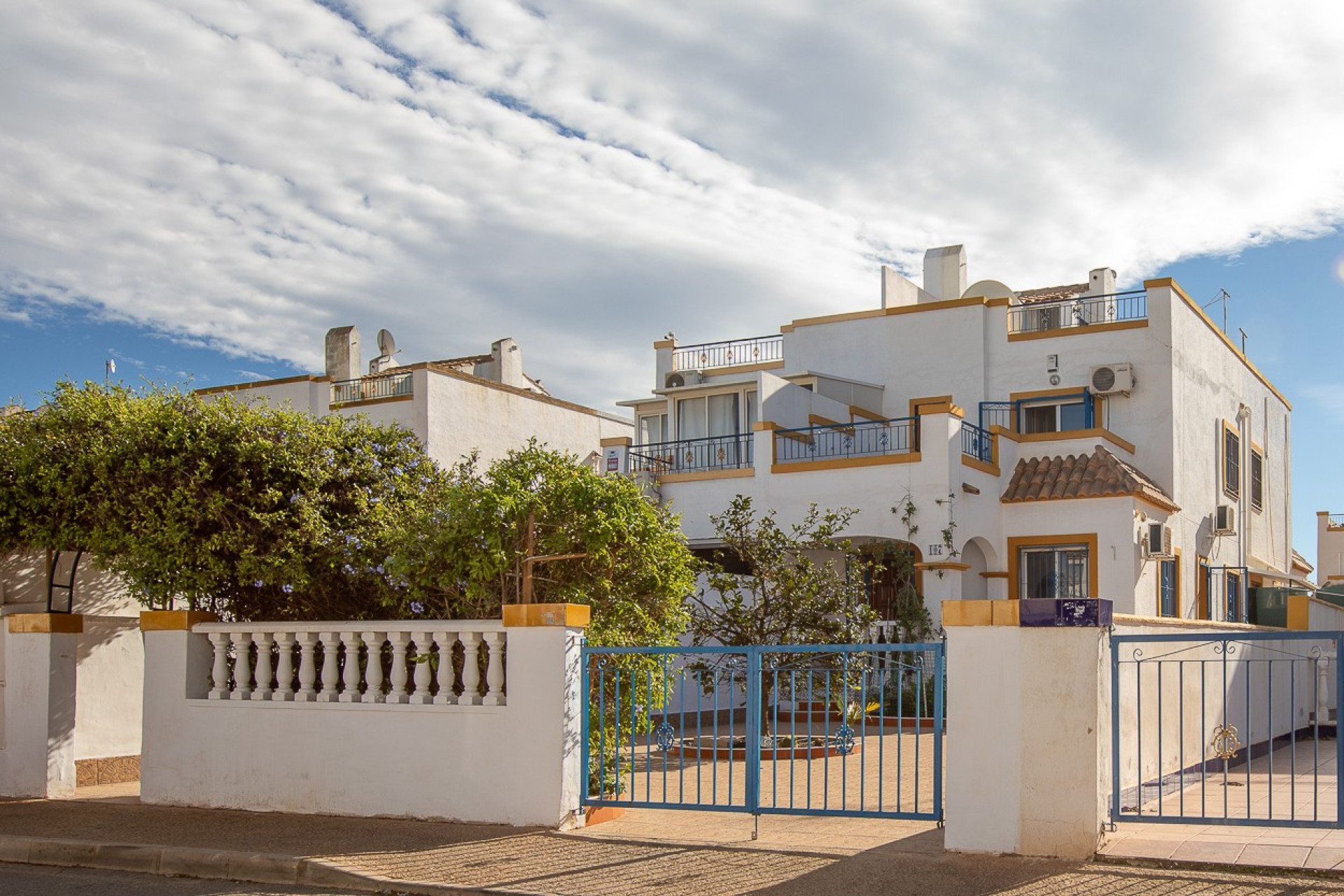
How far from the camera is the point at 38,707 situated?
12.1 metres

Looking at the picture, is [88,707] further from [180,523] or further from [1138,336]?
[1138,336]

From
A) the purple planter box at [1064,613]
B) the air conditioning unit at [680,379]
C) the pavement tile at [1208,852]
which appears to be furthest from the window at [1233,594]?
the purple planter box at [1064,613]

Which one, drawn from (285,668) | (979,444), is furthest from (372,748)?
(979,444)

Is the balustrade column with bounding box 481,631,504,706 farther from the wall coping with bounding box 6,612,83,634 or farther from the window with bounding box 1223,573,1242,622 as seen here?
the window with bounding box 1223,573,1242,622

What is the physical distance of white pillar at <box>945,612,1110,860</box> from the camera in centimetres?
811

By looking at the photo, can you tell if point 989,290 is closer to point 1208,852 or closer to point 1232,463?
point 1232,463

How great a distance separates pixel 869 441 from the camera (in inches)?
984

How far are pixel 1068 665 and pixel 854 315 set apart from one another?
2121 centimetres

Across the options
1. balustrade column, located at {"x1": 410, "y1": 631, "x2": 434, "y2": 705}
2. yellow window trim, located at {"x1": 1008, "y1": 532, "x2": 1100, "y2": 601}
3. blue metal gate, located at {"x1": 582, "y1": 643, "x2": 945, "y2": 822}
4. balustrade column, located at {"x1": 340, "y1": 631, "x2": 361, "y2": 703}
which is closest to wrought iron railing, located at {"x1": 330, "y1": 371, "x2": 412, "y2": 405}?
blue metal gate, located at {"x1": 582, "y1": 643, "x2": 945, "y2": 822}

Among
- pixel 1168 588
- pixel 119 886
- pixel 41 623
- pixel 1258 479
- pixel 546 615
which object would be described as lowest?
pixel 119 886

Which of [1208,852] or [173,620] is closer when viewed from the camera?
[1208,852]

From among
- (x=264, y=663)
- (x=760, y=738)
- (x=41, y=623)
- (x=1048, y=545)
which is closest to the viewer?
(x=760, y=738)

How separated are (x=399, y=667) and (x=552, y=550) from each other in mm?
1519

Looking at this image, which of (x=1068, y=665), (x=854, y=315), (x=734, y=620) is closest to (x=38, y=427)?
(x=734, y=620)
